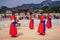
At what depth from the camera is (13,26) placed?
9.18 metres

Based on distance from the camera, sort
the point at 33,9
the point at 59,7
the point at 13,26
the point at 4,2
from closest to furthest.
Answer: the point at 13,26
the point at 4,2
the point at 59,7
the point at 33,9

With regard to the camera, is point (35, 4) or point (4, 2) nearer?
point (4, 2)

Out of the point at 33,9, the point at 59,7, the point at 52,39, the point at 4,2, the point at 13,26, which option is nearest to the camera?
the point at 52,39

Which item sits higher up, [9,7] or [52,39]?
[9,7]

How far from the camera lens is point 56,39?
27.4 feet

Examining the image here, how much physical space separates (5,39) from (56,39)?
8.14ft

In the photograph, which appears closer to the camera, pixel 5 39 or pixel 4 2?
pixel 5 39

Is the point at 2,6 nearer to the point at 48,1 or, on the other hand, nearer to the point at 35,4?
the point at 35,4

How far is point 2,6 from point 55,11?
31.1 feet

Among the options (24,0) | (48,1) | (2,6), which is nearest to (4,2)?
(2,6)

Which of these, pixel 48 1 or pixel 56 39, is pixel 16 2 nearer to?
pixel 48 1

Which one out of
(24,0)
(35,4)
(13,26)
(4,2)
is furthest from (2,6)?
(13,26)

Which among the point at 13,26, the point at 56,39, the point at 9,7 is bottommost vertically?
the point at 56,39

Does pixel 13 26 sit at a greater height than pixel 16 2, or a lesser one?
lesser
